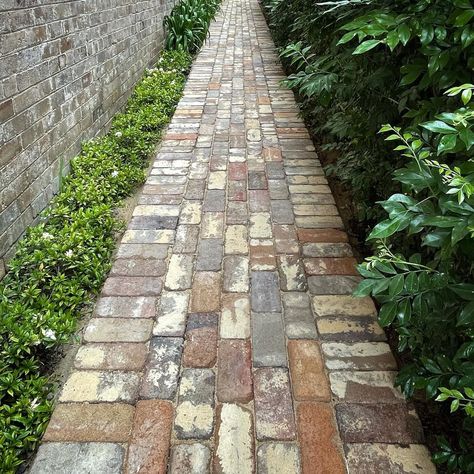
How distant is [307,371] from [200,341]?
1.41ft

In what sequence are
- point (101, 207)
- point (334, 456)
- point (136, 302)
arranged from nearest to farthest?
point (334, 456)
point (136, 302)
point (101, 207)

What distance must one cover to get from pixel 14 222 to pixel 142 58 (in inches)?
138

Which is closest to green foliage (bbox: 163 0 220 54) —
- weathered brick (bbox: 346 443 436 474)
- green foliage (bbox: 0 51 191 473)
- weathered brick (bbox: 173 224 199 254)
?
green foliage (bbox: 0 51 191 473)

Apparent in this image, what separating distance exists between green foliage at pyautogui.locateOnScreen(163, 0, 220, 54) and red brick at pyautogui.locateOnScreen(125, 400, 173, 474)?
597 cm

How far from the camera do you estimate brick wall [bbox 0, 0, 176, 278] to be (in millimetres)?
2135

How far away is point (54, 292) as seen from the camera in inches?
76.4

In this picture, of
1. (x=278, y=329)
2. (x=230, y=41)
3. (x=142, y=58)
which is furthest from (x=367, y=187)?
(x=230, y=41)

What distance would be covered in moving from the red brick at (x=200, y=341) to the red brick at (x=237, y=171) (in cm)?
144

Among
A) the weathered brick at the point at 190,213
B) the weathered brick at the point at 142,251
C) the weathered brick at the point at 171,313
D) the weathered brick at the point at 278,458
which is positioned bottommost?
the weathered brick at the point at 278,458

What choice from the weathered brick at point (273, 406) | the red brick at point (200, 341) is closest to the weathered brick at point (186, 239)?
the red brick at point (200, 341)

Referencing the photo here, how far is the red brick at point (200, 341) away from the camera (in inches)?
67.5

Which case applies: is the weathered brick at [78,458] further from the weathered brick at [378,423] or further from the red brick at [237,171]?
the red brick at [237,171]

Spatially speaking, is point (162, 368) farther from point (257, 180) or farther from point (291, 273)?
point (257, 180)

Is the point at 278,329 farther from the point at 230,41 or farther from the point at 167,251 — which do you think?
the point at 230,41
